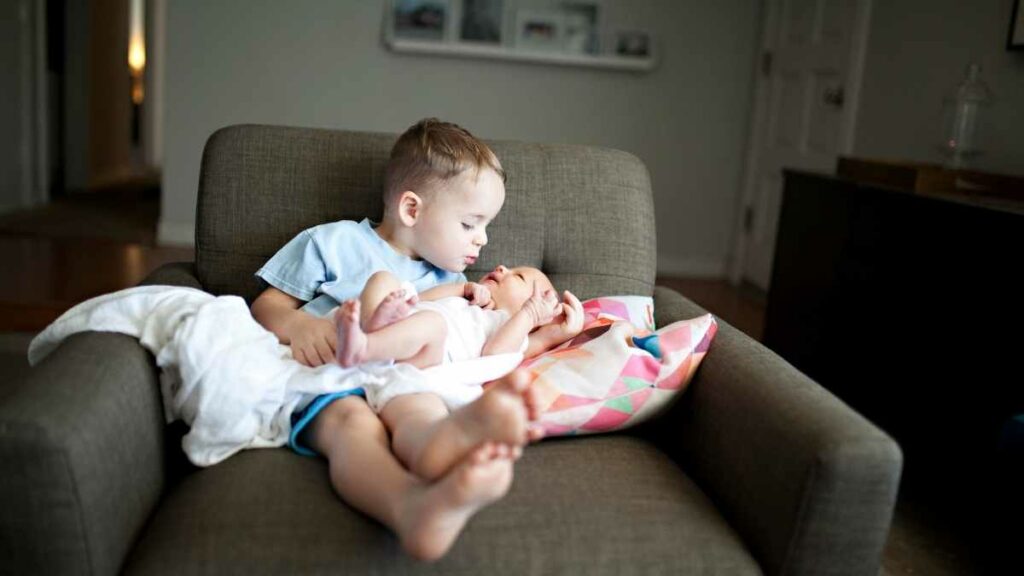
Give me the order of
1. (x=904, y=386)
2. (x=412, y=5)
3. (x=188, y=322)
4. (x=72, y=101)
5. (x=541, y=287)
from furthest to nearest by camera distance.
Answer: (x=72, y=101), (x=412, y=5), (x=904, y=386), (x=541, y=287), (x=188, y=322)

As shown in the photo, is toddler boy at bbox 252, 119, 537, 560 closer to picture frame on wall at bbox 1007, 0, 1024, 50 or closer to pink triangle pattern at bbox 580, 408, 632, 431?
pink triangle pattern at bbox 580, 408, 632, 431

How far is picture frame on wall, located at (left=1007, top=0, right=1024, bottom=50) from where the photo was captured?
2607 mm

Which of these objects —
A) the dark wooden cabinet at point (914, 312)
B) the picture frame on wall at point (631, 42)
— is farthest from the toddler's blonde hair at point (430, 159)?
the picture frame on wall at point (631, 42)

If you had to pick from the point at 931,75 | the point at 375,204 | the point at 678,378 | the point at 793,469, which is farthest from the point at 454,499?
the point at 931,75

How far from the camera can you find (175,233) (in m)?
4.50

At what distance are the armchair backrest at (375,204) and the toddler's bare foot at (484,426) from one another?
0.63 m

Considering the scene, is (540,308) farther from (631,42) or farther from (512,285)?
(631,42)

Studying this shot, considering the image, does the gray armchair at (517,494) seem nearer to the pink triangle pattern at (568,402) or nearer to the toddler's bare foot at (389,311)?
the pink triangle pattern at (568,402)

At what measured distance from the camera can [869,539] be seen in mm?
1096

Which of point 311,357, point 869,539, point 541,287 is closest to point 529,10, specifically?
Result: point 541,287

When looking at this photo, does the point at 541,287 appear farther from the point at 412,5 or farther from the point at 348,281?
the point at 412,5

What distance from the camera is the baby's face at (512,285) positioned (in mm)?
1543

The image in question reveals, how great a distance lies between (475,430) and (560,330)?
1.57 feet

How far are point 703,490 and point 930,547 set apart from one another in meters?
0.95
